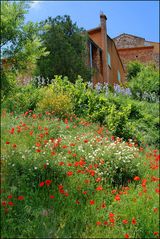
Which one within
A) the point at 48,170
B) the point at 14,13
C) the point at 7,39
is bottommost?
the point at 48,170

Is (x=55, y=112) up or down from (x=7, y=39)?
down

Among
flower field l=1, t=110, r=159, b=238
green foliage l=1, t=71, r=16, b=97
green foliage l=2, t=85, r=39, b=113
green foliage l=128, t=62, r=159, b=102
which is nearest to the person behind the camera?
flower field l=1, t=110, r=159, b=238

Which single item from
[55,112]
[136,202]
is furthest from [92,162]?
[55,112]

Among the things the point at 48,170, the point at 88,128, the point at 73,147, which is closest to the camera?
the point at 48,170

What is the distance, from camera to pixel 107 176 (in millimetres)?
6305

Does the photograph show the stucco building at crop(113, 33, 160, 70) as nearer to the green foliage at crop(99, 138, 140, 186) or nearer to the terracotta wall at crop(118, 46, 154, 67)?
the terracotta wall at crop(118, 46, 154, 67)

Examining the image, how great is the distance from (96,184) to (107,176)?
390mm

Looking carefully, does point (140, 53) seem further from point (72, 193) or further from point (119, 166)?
point (72, 193)

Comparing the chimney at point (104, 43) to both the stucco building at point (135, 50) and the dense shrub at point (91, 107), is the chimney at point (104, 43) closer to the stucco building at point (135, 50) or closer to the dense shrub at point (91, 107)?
the dense shrub at point (91, 107)

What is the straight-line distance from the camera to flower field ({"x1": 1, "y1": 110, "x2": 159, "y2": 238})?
4.51 meters

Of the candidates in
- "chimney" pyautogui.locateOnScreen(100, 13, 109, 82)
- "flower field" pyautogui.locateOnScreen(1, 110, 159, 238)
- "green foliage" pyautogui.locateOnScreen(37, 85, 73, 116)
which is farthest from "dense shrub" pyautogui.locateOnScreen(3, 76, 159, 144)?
"chimney" pyautogui.locateOnScreen(100, 13, 109, 82)

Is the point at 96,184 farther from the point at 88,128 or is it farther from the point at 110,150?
the point at 88,128

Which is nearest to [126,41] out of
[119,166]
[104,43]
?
[104,43]

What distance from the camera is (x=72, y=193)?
17.6ft
